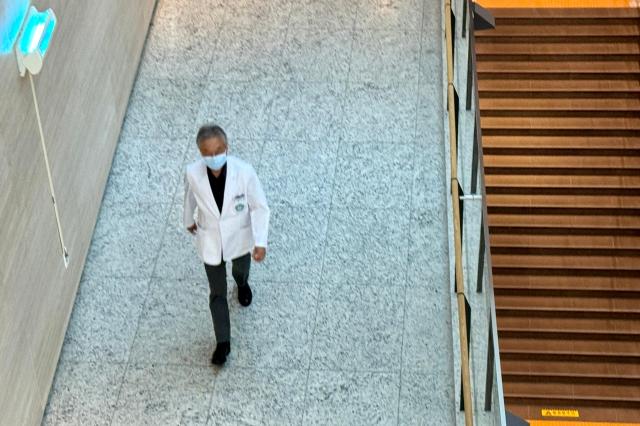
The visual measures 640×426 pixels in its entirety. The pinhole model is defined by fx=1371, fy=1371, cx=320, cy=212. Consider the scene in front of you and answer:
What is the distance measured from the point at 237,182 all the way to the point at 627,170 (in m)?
5.66

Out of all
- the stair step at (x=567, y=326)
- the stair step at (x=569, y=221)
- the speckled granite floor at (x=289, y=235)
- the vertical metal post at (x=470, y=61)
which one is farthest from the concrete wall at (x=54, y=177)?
the stair step at (x=567, y=326)

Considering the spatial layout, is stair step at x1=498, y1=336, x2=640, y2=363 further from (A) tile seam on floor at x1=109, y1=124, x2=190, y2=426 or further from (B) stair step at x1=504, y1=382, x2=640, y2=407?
(A) tile seam on floor at x1=109, y1=124, x2=190, y2=426

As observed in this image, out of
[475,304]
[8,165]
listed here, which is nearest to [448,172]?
[475,304]

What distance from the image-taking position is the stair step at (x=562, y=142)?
1189 centimetres

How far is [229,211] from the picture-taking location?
292 inches

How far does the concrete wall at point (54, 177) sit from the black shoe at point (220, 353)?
91 cm

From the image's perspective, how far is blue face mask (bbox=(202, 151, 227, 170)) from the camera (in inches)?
283

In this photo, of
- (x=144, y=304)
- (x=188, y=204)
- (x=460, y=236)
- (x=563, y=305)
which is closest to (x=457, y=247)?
(x=460, y=236)

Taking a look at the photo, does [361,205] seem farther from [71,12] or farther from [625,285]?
[625,285]

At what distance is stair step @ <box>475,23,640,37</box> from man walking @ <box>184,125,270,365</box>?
515cm

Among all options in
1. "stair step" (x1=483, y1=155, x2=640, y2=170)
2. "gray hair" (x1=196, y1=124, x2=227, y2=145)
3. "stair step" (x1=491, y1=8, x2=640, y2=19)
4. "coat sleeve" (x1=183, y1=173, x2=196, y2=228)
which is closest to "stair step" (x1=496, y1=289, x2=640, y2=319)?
"stair step" (x1=483, y1=155, x2=640, y2=170)

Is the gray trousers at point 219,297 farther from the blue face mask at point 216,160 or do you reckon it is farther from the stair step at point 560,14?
the stair step at point 560,14

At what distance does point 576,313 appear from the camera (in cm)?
1178

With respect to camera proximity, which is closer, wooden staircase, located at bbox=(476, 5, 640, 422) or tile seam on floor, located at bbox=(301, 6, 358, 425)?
tile seam on floor, located at bbox=(301, 6, 358, 425)
